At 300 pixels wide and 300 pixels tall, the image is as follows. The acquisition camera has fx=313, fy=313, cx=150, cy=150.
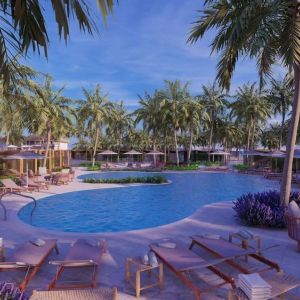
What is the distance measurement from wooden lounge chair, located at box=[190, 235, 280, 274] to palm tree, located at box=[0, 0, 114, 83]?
14.1 feet

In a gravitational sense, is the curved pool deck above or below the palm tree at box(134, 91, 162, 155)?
below

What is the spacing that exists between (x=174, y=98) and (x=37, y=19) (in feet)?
116

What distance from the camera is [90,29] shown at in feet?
8.71

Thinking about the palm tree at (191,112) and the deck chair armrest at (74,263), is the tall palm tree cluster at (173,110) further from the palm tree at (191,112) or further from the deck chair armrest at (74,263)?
the deck chair armrest at (74,263)

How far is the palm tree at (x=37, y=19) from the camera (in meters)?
2.39

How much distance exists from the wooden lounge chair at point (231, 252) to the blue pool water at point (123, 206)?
4976 millimetres

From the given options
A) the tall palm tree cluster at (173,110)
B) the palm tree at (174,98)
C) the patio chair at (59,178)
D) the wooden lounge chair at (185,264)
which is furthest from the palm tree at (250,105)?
the wooden lounge chair at (185,264)

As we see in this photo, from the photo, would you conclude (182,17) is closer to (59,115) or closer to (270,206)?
(270,206)

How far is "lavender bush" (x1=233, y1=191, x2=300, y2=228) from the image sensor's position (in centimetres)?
859

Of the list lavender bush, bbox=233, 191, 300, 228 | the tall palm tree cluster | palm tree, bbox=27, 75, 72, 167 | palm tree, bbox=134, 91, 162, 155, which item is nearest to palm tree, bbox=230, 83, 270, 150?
the tall palm tree cluster

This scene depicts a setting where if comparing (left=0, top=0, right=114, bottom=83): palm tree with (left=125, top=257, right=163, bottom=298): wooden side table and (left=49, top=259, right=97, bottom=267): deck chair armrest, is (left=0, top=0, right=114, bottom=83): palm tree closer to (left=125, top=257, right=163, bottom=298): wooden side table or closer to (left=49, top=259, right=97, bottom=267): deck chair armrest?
A: (left=49, top=259, right=97, bottom=267): deck chair armrest

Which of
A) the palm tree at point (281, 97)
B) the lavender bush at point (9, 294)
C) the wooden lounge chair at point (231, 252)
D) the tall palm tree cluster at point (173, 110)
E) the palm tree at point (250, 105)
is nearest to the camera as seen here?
the lavender bush at point (9, 294)

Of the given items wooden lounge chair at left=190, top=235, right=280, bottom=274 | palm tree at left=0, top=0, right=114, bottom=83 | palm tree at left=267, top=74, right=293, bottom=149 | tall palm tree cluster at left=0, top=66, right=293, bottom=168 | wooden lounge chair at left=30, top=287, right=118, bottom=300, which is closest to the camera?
palm tree at left=0, top=0, right=114, bottom=83

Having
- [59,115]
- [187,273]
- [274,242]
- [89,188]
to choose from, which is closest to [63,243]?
[187,273]
